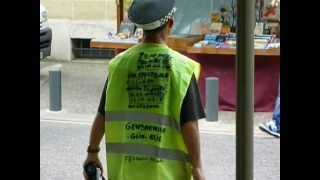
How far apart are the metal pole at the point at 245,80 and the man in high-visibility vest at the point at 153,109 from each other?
0.51 meters

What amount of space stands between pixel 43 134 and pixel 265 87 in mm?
2844

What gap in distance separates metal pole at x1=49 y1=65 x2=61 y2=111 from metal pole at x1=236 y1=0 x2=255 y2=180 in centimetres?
723

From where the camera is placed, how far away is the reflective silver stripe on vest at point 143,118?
2656 mm

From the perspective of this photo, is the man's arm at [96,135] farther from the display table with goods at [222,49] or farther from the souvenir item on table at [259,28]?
the souvenir item on table at [259,28]

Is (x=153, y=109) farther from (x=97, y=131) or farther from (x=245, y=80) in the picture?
(x=245, y=80)

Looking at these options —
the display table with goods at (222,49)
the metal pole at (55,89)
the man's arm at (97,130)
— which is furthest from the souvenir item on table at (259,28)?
the man's arm at (97,130)

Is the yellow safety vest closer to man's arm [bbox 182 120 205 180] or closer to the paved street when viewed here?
man's arm [bbox 182 120 205 180]

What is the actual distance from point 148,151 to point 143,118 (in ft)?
0.41

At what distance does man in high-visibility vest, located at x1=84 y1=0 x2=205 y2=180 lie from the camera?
265cm

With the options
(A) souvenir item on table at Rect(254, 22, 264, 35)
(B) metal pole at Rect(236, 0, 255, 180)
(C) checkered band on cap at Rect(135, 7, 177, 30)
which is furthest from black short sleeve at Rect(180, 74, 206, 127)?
(A) souvenir item on table at Rect(254, 22, 264, 35)
